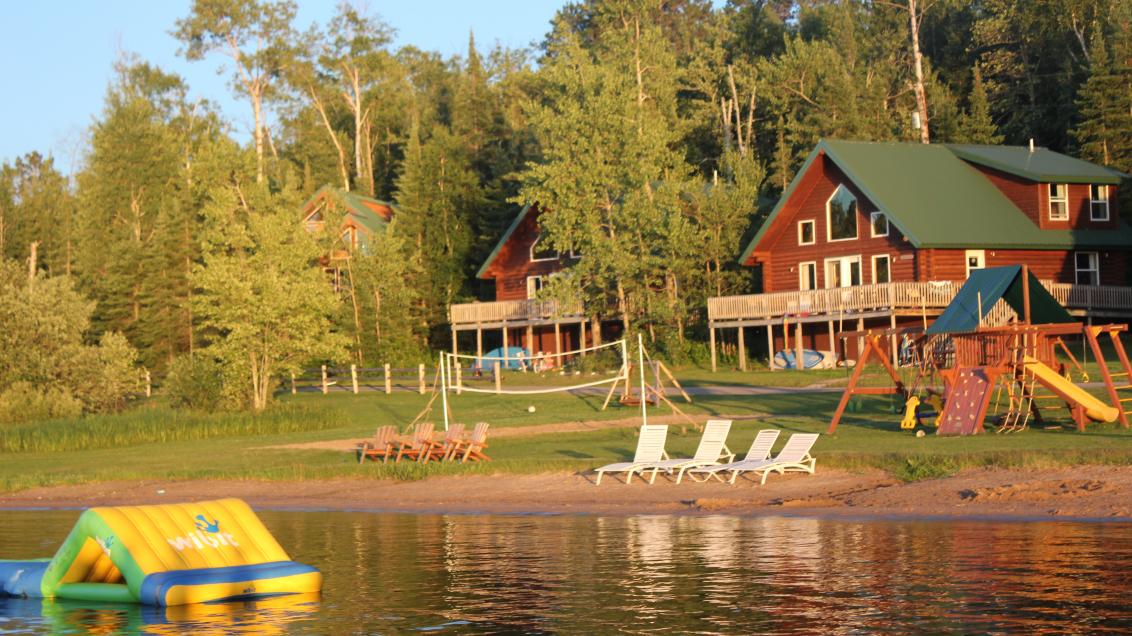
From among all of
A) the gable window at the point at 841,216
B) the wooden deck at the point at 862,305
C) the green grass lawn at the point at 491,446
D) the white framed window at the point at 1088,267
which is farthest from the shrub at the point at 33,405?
the white framed window at the point at 1088,267

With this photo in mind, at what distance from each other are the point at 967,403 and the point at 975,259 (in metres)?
26.4

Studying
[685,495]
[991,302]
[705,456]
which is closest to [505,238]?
[991,302]

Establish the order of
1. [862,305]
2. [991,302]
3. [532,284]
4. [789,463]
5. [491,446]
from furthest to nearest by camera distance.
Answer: [532,284], [862,305], [491,446], [991,302], [789,463]

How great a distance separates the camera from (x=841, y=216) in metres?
58.3

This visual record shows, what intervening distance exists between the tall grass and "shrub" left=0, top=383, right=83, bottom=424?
3.34m

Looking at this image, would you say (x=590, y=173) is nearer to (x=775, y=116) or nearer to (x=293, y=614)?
(x=775, y=116)

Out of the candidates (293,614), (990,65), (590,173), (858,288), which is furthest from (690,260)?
(293,614)

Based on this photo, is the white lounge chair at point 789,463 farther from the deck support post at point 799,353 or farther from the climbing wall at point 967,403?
the deck support post at point 799,353

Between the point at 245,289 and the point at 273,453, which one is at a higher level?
the point at 245,289

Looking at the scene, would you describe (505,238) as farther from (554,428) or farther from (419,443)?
(419,443)

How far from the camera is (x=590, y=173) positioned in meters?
61.0

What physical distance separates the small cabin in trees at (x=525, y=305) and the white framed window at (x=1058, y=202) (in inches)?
791

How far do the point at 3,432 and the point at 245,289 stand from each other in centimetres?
1157

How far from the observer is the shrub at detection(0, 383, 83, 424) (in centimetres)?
4628
